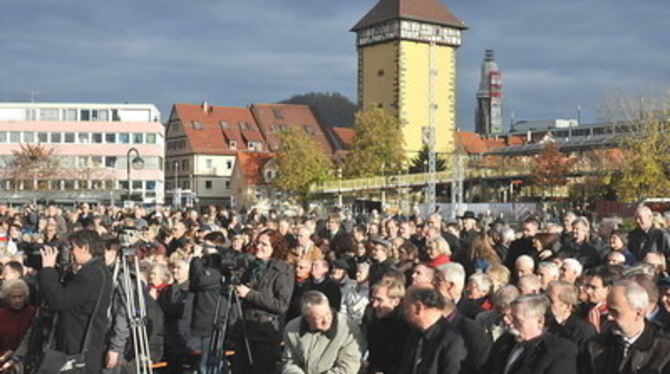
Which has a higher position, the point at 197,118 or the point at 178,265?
the point at 197,118

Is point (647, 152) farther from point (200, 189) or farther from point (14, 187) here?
point (200, 189)

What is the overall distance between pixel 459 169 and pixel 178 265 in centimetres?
5370

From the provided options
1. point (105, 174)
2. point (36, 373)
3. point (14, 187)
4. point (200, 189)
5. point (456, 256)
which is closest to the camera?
point (36, 373)

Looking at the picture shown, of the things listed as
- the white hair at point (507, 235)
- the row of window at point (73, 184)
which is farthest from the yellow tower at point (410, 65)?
the white hair at point (507, 235)

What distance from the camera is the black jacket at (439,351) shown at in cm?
588

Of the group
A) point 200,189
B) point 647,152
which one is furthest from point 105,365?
point 200,189

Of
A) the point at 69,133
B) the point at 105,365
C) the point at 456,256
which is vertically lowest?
the point at 105,365

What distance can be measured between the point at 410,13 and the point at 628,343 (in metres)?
88.6

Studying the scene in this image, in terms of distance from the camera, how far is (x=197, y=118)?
3824 inches

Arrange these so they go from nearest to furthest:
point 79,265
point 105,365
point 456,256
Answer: point 79,265 → point 105,365 → point 456,256

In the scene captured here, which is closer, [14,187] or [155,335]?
[155,335]

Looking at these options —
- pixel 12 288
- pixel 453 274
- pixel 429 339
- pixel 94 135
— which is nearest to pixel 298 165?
A: pixel 94 135

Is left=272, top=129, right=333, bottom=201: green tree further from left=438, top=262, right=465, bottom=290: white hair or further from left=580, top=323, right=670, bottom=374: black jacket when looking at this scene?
left=580, top=323, right=670, bottom=374: black jacket

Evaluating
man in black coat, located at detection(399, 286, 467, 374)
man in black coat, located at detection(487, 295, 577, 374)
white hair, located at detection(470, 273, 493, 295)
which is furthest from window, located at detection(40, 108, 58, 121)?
man in black coat, located at detection(487, 295, 577, 374)
